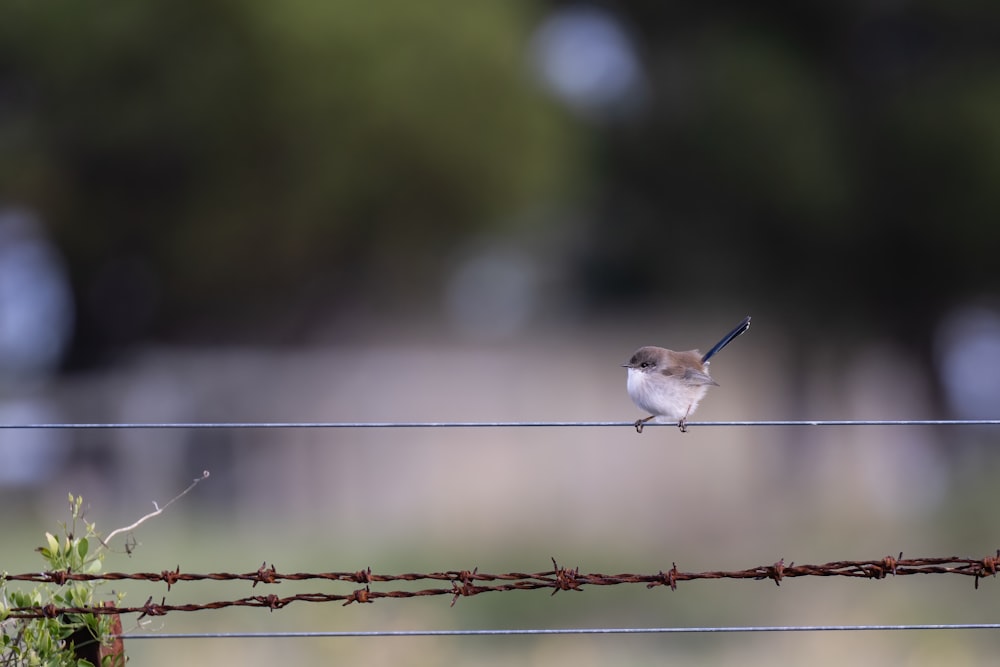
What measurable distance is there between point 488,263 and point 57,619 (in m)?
19.5

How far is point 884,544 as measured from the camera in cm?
1251

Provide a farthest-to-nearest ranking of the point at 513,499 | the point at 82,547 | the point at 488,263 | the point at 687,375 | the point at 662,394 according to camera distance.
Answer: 1. the point at 488,263
2. the point at 513,499
3. the point at 687,375
4. the point at 662,394
5. the point at 82,547

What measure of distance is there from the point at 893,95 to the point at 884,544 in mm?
10739

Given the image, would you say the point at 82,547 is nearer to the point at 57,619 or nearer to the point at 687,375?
the point at 57,619

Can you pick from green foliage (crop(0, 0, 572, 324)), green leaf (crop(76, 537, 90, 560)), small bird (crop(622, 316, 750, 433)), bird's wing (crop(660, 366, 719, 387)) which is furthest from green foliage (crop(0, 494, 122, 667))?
green foliage (crop(0, 0, 572, 324))

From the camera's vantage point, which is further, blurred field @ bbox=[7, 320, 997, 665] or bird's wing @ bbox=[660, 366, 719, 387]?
blurred field @ bbox=[7, 320, 997, 665]

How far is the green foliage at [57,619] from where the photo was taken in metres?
3.73

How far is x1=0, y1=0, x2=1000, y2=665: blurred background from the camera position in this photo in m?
17.2

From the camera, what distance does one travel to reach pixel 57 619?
150 inches

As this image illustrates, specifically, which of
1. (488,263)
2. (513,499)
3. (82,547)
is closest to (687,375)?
(82,547)

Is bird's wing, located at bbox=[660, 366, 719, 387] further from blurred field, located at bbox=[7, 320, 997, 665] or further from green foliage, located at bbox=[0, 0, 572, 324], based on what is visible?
green foliage, located at bbox=[0, 0, 572, 324]

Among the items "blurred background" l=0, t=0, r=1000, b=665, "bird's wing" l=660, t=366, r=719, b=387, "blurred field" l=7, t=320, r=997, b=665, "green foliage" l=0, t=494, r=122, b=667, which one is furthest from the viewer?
"blurred background" l=0, t=0, r=1000, b=665

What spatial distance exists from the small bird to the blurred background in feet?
24.0

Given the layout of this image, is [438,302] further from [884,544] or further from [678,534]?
[884,544]
